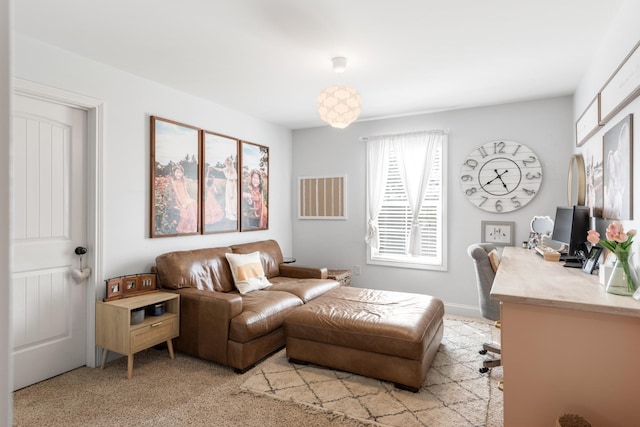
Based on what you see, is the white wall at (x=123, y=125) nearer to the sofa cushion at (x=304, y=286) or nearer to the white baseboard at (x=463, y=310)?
the sofa cushion at (x=304, y=286)

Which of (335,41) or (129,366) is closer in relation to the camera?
(335,41)

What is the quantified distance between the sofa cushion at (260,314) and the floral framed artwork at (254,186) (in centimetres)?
127

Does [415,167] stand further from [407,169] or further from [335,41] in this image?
[335,41]

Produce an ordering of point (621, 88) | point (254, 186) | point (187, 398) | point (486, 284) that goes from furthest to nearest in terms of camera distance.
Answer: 1. point (254, 186)
2. point (486, 284)
3. point (187, 398)
4. point (621, 88)

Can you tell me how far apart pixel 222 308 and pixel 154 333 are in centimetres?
57

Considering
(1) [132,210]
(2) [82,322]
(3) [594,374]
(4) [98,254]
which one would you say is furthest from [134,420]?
(3) [594,374]

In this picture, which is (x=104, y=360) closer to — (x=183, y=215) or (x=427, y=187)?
(x=183, y=215)

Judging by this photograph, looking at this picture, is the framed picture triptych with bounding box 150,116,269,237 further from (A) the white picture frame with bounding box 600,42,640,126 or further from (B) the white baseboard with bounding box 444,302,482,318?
(A) the white picture frame with bounding box 600,42,640,126

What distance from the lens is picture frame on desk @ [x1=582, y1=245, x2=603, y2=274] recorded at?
2070 millimetres

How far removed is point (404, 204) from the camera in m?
4.52

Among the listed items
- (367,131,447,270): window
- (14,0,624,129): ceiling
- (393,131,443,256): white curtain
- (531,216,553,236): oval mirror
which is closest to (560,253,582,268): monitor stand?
(531,216,553,236): oval mirror

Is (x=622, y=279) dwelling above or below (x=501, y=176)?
below

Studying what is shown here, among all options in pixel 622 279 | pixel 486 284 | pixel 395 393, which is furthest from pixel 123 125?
pixel 622 279

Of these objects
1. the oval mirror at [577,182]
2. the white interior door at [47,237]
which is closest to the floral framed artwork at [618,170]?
the oval mirror at [577,182]
